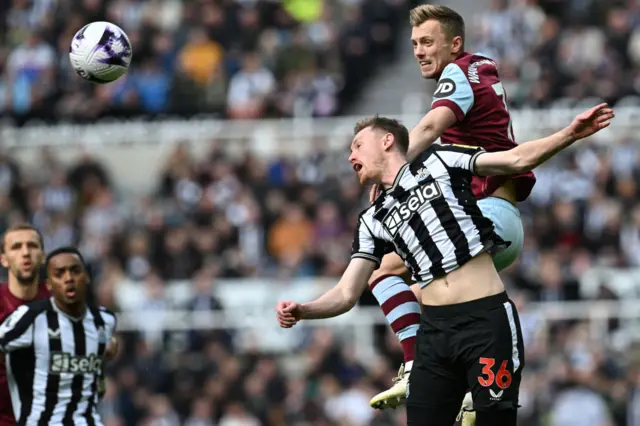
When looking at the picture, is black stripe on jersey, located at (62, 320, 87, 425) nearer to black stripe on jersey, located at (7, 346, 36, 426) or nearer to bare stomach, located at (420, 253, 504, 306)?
black stripe on jersey, located at (7, 346, 36, 426)

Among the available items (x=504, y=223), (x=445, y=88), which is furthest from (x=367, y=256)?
(x=445, y=88)

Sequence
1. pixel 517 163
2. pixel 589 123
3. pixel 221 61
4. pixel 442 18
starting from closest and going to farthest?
pixel 589 123 → pixel 517 163 → pixel 442 18 → pixel 221 61

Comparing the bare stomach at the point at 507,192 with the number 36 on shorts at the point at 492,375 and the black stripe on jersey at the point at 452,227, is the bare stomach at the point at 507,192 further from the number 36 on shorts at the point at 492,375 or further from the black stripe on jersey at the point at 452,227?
the number 36 on shorts at the point at 492,375

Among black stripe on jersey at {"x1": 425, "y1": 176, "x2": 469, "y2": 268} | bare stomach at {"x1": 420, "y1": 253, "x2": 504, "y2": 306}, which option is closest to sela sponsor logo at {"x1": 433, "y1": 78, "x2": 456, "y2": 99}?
black stripe on jersey at {"x1": 425, "y1": 176, "x2": 469, "y2": 268}

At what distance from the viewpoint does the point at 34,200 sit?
19.8 meters

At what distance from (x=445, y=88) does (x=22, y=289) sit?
3252mm

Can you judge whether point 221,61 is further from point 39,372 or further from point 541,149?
point 541,149

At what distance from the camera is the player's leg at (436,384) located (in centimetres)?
762

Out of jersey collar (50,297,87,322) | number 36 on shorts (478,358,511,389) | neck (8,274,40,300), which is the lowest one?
number 36 on shorts (478,358,511,389)

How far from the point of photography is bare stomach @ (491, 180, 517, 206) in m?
8.17

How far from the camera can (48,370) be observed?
29.6 feet

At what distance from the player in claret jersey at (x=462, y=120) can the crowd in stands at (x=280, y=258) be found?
295 inches

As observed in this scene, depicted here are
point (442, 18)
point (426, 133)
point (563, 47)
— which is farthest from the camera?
point (563, 47)

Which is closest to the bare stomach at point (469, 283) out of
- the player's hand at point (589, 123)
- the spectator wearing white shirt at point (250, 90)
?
the player's hand at point (589, 123)
